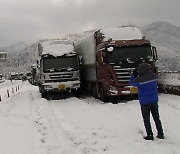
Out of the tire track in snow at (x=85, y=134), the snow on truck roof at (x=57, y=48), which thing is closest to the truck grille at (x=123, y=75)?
the tire track in snow at (x=85, y=134)

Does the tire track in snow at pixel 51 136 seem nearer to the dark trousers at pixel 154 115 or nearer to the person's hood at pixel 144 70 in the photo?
the dark trousers at pixel 154 115

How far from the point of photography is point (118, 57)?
1561 cm

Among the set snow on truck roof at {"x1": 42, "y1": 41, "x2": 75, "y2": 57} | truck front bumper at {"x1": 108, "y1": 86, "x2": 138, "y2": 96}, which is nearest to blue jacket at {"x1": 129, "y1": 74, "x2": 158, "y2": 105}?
truck front bumper at {"x1": 108, "y1": 86, "x2": 138, "y2": 96}

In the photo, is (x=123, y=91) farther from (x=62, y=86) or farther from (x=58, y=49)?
(x=58, y=49)

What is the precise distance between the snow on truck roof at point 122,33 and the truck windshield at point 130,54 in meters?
0.80

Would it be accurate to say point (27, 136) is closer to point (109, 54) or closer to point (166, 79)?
point (109, 54)

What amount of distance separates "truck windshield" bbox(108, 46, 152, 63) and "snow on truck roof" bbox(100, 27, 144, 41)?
0.80 m

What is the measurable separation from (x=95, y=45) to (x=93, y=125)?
8.42 m

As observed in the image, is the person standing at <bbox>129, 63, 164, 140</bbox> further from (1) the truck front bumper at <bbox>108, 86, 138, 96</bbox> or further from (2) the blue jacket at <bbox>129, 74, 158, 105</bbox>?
(1) the truck front bumper at <bbox>108, 86, 138, 96</bbox>

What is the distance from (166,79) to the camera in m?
17.4

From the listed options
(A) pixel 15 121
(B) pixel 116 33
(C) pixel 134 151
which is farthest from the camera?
(B) pixel 116 33

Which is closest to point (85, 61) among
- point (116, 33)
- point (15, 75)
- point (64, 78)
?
point (64, 78)

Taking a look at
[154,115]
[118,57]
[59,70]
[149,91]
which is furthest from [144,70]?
[59,70]

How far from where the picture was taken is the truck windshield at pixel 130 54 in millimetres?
15602
